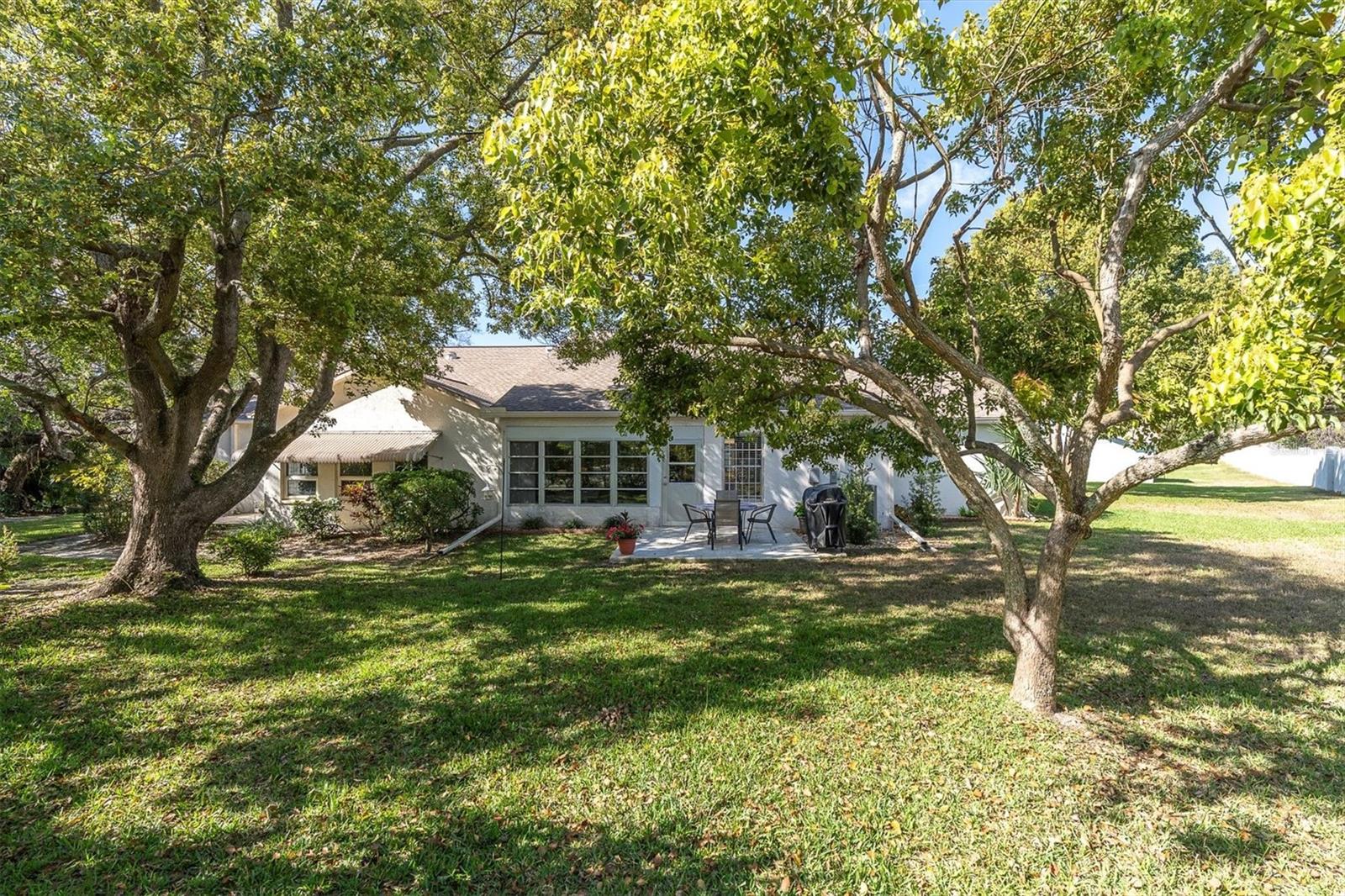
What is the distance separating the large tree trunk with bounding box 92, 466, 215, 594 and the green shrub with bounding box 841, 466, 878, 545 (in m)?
12.7

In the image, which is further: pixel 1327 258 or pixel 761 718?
pixel 761 718

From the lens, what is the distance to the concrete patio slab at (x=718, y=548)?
1208 centimetres

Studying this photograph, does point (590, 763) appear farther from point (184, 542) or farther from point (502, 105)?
point (502, 105)

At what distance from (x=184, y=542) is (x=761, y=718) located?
32.8ft

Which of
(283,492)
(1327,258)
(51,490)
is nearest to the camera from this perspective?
(1327,258)

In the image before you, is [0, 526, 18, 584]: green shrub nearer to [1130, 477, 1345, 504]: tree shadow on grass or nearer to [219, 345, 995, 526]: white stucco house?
[219, 345, 995, 526]: white stucco house

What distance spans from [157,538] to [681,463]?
1116 cm

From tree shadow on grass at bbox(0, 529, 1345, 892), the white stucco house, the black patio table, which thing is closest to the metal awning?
the white stucco house

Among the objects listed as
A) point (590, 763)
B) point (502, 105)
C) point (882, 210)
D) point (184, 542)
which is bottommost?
point (590, 763)

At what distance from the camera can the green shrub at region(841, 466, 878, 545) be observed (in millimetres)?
13438

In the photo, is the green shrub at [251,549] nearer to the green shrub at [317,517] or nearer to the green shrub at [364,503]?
the green shrub at [364,503]

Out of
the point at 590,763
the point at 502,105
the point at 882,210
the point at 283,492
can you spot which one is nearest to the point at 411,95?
the point at 502,105

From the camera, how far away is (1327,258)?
2479mm

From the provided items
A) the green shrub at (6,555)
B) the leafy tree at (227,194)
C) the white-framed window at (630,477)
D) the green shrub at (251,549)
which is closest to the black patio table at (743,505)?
the white-framed window at (630,477)
